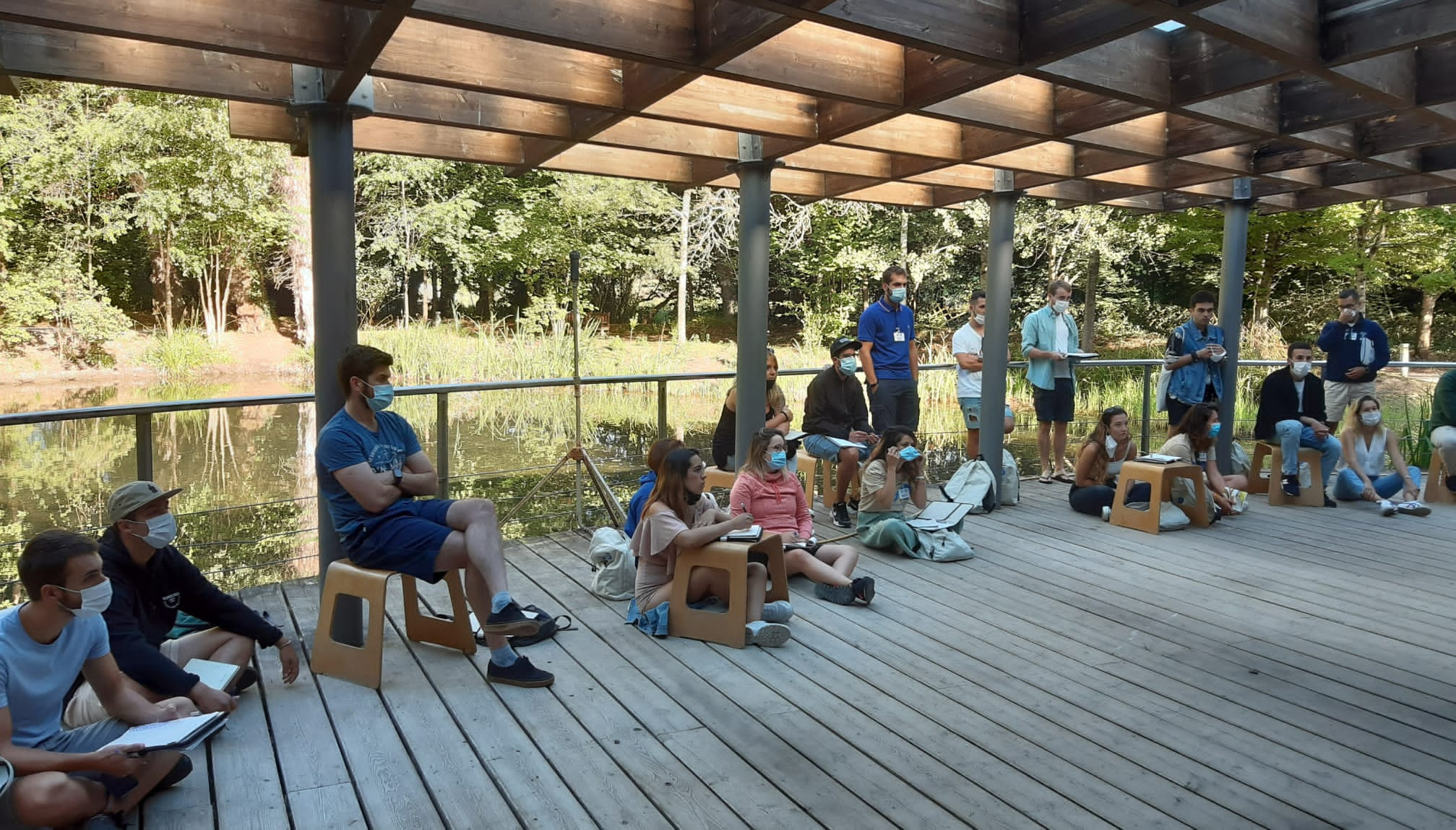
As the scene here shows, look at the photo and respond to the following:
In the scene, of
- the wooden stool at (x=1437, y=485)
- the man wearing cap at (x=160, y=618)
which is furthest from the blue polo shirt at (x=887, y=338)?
the wooden stool at (x=1437, y=485)

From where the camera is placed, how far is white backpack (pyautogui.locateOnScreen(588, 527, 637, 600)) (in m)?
4.55

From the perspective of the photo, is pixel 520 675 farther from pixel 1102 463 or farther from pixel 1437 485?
pixel 1437 485

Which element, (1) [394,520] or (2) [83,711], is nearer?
(2) [83,711]

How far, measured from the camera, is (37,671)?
7.77 feet

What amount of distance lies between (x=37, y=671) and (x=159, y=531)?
2.13ft

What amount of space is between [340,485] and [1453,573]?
552 cm

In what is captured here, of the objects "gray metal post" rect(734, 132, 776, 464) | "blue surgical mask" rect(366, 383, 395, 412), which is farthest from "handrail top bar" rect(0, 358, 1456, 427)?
"blue surgical mask" rect(366, 383, 395, 412)

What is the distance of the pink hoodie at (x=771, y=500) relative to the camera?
4441mm

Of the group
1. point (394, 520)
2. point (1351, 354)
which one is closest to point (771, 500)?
point (394, 520)

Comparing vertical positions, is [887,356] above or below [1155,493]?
above

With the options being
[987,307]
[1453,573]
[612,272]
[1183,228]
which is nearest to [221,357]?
[612,272]

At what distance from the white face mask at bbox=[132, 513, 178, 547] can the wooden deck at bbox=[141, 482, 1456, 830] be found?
0.65 metres

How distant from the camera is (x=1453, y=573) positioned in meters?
5.06

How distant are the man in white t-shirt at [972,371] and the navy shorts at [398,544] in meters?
4.42
